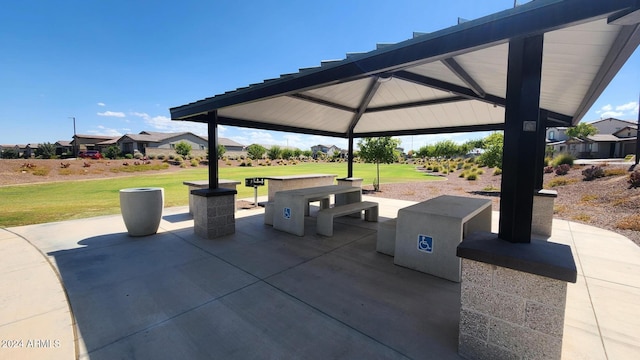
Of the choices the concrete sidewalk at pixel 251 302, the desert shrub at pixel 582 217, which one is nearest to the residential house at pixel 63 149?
the concrete sidewalk at pixel 251 302

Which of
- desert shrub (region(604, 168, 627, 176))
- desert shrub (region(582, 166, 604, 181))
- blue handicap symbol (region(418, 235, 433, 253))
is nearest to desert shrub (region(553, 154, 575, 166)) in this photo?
desert shrub (region(582, 166, 604, 181))

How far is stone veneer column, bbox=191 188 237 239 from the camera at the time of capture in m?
5.81

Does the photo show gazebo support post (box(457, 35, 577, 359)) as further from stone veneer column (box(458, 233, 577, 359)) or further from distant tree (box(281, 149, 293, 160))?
distant tree (box(281, 149, 293, 160))

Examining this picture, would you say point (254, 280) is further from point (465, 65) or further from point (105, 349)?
point (465, 65)

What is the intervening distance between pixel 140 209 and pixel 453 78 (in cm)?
700

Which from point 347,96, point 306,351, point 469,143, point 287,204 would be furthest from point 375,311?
point 469,143

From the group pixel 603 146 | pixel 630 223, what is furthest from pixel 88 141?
pixel 603 146

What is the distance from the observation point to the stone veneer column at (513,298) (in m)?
2.04

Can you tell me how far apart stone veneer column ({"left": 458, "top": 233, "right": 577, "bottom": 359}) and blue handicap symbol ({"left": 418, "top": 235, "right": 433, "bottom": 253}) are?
175 cm

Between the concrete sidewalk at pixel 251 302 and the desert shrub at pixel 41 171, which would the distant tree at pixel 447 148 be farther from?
the desert shrub at pixel 41 171

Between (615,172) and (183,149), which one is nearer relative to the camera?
(615,172)

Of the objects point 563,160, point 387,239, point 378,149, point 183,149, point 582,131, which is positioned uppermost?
point 582,131

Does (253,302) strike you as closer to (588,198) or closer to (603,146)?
(588,198)

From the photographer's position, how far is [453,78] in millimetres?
4969
